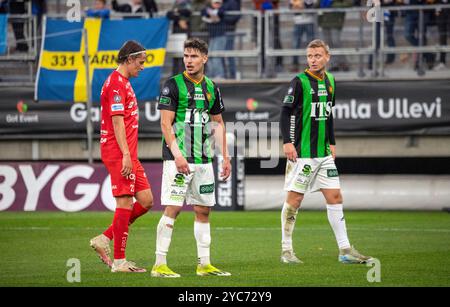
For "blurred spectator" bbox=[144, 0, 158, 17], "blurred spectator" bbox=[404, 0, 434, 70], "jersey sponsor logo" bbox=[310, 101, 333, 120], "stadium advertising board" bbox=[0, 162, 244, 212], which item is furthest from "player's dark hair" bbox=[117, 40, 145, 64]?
"blurred spectator" bbox=[144, 0, 158, 17]

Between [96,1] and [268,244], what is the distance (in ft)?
37.4

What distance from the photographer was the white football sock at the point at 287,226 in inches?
435

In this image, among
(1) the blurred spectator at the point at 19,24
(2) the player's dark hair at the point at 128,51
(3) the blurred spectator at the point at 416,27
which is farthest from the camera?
(1) the blurred spectator at the point at 19,24

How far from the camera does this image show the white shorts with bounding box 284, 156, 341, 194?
1122 centimetres

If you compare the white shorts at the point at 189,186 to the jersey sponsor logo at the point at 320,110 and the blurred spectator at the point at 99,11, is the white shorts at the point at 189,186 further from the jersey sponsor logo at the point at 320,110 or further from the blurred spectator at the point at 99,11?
the blurred spectator at the point at 99,11

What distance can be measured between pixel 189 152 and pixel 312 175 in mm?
2057

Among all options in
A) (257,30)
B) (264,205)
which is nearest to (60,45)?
(257,30)

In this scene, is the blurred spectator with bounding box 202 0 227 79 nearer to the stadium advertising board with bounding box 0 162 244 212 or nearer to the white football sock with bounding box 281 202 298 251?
the stadium advertising board with bounding box 0 162 244 212

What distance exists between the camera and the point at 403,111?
20312 millimetres

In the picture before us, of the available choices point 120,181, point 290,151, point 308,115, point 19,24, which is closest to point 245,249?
point 290,151

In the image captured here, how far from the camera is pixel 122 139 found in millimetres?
9859

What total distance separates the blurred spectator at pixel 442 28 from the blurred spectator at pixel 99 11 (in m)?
7.36

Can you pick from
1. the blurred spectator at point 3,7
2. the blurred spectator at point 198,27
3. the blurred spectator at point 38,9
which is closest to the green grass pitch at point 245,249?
the blurred spectator at point 198,27

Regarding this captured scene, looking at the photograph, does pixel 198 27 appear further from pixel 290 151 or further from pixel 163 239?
pixel 163 239
